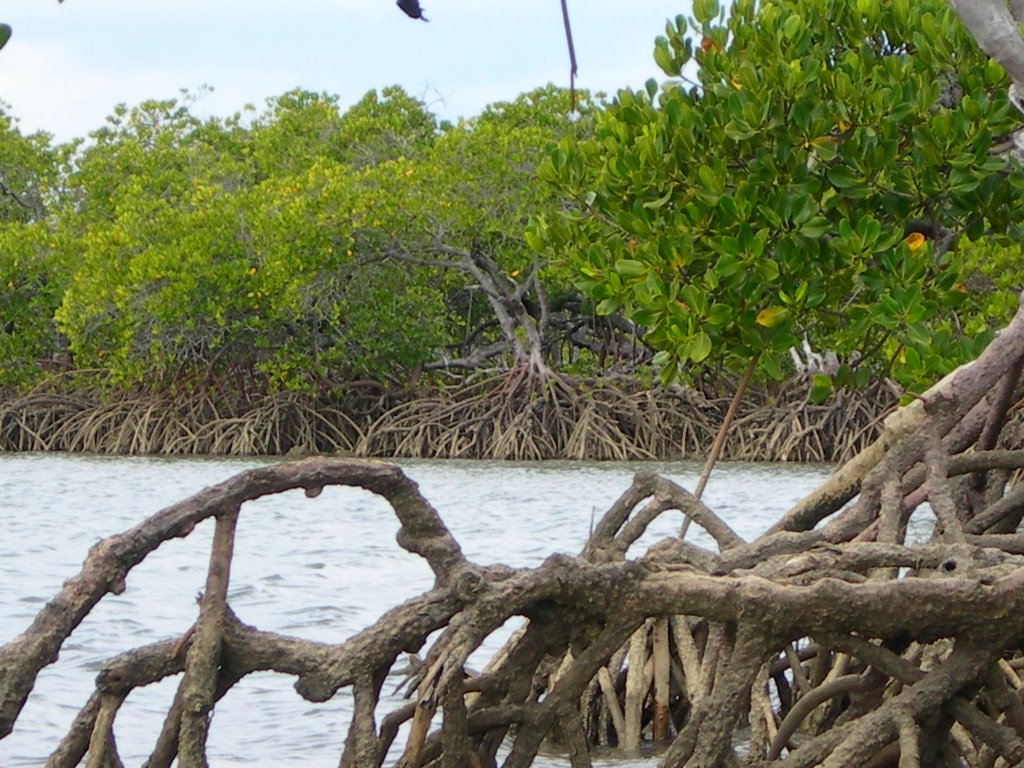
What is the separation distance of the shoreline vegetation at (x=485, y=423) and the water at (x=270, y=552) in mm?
682

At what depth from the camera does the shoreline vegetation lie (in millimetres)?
20484

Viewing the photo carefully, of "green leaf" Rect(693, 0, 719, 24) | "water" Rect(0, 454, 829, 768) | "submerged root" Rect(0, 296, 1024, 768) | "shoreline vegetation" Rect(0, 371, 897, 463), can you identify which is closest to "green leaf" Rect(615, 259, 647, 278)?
"green leaf" Rect(693, 0, 719, 24)

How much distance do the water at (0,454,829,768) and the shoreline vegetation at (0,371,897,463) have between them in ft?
2.24

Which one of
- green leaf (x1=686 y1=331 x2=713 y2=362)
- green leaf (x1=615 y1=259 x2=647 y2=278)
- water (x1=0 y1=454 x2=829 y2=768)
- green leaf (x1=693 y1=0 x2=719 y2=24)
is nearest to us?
green leaf (x1=686 y1=331 x2=713 y2=362)

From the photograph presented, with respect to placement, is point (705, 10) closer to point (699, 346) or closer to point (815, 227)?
point (815, 227)

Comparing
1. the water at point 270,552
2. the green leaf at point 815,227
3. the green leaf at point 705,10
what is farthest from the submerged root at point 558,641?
the green leaf at point 705,10

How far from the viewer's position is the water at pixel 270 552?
6.49 meters

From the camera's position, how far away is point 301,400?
75.4 feet

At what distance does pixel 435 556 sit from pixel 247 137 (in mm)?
28284

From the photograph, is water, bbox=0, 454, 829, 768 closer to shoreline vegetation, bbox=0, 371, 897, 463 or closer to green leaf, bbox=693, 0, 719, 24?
shoreline vegetation, bbox=0, 371, 897, 463

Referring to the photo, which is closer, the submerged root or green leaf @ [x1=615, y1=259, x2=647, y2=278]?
the submerged root

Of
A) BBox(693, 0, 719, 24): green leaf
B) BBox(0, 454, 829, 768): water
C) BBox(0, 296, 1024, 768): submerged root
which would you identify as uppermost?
BBox(693, 0, 719, 24): green leaf

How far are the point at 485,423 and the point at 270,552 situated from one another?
8462 millimetres

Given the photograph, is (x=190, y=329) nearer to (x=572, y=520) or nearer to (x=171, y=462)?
(x=171, y=462)
